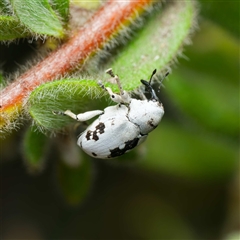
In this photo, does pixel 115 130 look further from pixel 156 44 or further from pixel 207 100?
pixel 207 100

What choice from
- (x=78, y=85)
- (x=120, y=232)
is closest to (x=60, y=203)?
(x=120, y=232)

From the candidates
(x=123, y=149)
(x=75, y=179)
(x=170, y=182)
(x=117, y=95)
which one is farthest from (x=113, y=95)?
(x=170, y=182)

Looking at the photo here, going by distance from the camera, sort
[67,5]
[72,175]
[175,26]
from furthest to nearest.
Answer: [72,175] < [175,26] < [67,5]

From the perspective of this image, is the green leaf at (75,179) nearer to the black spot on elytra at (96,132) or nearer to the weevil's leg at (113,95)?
the black spot on elytra at (96,132)

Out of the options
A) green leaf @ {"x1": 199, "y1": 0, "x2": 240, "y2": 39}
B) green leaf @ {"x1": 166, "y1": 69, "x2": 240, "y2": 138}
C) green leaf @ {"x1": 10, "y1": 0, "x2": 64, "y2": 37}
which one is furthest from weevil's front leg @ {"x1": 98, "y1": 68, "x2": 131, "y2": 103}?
green leaf @ {"x1": 166, "y1": 69, "x2": 240, "y2": 138}

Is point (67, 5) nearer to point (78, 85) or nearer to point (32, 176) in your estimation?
point (78, 85)

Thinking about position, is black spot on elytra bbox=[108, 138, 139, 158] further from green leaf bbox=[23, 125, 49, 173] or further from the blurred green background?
the blurred green background
